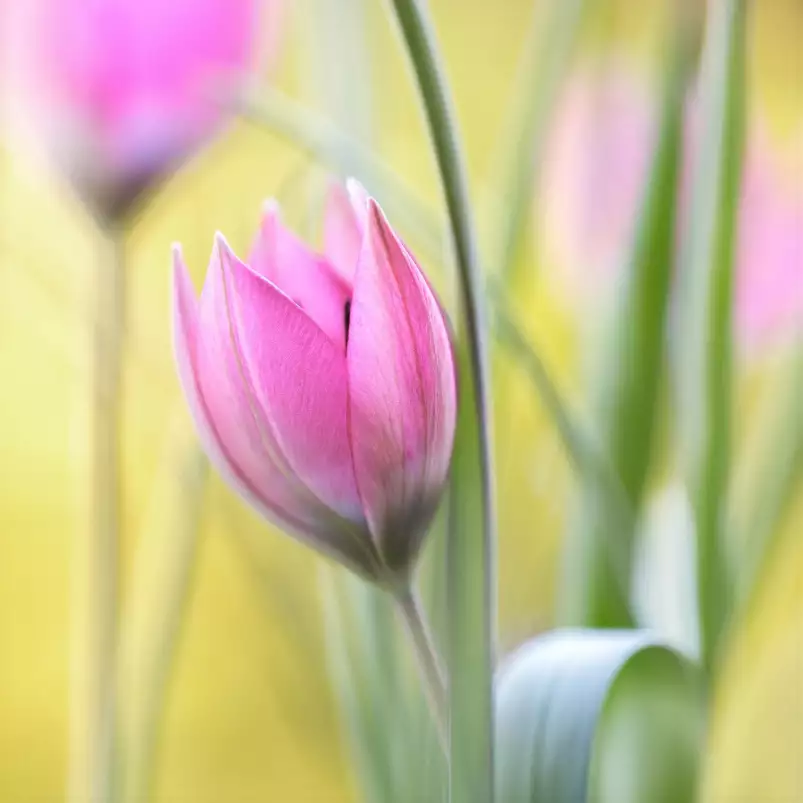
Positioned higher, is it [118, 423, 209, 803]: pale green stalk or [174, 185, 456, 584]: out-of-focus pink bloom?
[174, 185, 456, 584]: out-of-focus pink bloom

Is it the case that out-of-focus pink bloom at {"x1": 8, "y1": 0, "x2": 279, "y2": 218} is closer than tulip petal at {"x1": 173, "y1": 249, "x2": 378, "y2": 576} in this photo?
No

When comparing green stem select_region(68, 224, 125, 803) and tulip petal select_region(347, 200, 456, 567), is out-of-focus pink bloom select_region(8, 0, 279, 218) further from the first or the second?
tulip petal select_region(347, 200, 456, 567)

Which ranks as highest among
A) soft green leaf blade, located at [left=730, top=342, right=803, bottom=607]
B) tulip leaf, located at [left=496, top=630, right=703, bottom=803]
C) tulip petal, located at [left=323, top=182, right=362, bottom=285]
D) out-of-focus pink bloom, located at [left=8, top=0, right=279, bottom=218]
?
out-of-focus pink bloom, located at [left=8, top=0, right=279, bottom=218]

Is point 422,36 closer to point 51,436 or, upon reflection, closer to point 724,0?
point 724,0

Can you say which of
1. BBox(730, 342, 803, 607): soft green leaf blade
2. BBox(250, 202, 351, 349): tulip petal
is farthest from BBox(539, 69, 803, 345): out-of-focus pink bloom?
BBox(250, 202, 351, 349): tulip petal

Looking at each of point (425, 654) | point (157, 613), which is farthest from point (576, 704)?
point (157, 613)

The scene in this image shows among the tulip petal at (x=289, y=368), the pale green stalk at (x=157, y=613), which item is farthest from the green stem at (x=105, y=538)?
the tulip petal at (x=289, y=368)
